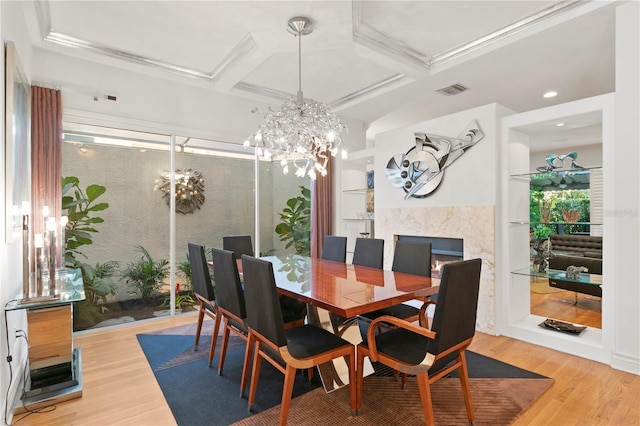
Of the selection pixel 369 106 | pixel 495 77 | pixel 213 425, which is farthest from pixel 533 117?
pixel 213 425

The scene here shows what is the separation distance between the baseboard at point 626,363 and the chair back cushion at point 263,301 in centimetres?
274

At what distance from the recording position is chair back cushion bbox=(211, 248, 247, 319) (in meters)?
2.40

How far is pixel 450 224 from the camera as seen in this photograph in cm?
392

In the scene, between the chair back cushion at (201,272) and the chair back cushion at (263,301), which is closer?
the chair back cushion at (263,301)

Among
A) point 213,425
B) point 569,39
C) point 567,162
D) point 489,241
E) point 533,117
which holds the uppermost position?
point 569,39

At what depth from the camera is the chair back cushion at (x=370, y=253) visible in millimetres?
3406

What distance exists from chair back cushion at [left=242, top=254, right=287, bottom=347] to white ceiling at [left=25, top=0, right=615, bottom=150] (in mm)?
1996

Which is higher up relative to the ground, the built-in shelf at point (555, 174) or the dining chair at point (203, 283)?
the built-in shelf at point (555, 174)

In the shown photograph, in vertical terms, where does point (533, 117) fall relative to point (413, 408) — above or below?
above

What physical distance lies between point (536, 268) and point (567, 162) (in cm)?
114

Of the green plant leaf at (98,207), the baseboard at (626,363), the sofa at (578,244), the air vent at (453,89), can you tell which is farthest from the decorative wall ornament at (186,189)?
the sofa at (578,244)

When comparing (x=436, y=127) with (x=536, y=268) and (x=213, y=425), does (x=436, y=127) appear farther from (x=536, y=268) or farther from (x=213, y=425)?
(x=213, y=425)

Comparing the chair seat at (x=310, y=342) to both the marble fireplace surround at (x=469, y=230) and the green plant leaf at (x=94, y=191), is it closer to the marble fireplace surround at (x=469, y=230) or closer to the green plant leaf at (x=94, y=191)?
the marble fireplace surround at (x=469, y=230)

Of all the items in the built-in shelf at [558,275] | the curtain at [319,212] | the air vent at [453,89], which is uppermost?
the air vent at [453,89]
